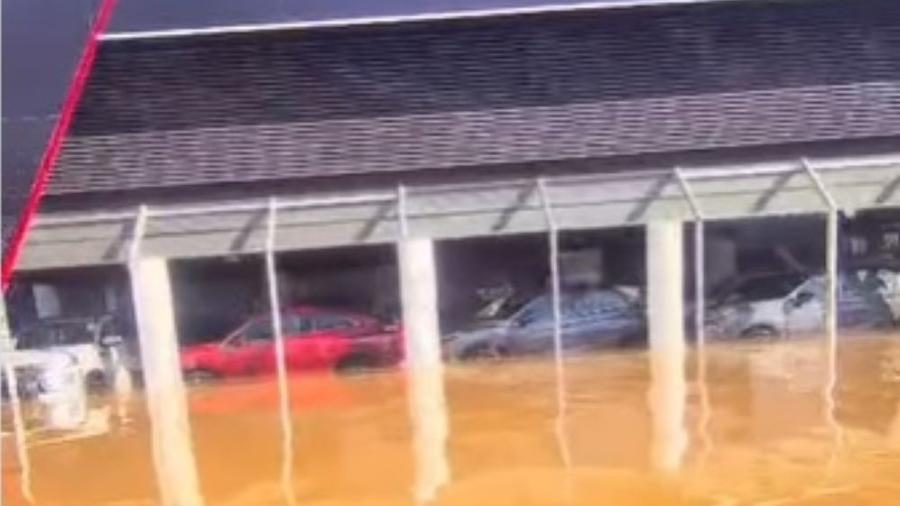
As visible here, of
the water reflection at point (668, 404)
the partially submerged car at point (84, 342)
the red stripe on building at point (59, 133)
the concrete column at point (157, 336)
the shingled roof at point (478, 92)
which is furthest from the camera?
the concrete column at point (157, 336)

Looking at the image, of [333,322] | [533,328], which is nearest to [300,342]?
[333,322]

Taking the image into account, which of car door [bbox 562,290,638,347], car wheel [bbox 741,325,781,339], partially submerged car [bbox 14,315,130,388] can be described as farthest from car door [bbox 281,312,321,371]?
car wheel [bbox 741,325,781,339]

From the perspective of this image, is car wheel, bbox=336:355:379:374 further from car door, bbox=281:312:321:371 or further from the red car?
car door, bbox=281:312:321:371

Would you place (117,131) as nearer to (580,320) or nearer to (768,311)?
(580,320)

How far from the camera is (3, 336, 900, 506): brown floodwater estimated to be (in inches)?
142

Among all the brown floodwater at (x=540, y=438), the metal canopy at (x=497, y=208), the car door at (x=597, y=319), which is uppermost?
the metal canopy at (x=497, y=208)

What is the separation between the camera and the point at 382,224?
5027mm

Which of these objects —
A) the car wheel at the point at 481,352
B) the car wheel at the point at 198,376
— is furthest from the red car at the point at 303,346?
the car wheel at the point at 481,352

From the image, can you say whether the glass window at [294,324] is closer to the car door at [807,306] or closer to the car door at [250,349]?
the car door at [250,349]

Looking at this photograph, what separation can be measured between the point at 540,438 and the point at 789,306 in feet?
5.40

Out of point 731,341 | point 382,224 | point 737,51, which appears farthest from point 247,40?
point 731,341

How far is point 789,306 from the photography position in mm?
5160

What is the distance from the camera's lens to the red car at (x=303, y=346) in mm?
4988

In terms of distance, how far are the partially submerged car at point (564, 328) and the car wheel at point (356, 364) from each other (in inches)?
13.1
